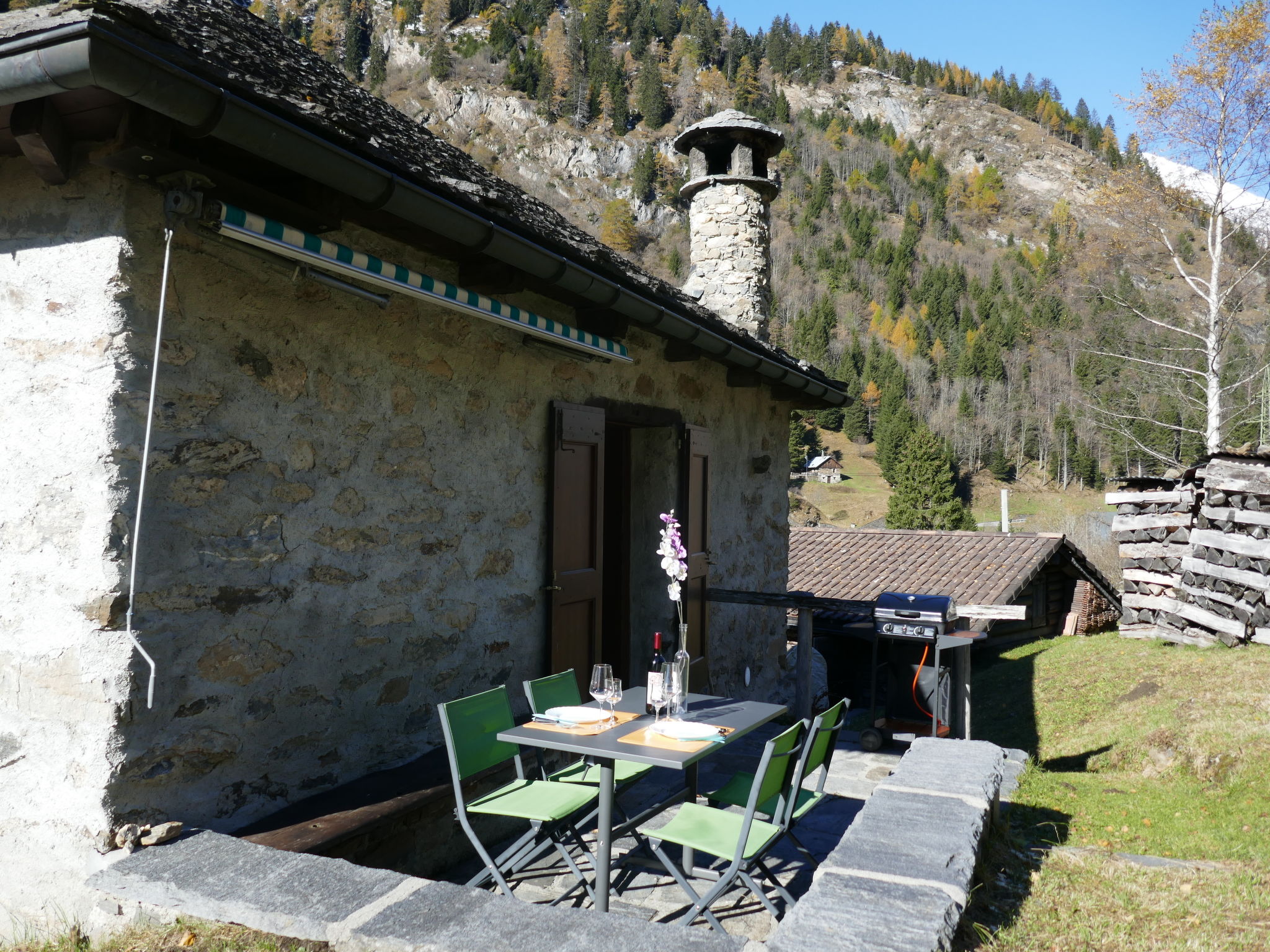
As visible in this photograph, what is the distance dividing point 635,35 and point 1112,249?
86842 millimetres

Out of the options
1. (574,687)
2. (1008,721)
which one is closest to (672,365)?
(574,687)

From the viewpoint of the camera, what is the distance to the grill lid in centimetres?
620

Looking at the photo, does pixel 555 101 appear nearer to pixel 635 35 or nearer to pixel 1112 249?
pixel 635 35

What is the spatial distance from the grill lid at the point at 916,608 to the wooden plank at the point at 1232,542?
445 cm

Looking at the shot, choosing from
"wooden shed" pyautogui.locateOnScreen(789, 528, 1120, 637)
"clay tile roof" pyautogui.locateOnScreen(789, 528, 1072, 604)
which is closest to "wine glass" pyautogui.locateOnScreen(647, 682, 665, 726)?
Answer: "wooden shed" pyautogui.locateOnScreen(789, 528, 1120, 637)

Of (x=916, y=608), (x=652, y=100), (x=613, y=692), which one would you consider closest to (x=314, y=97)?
(x=613, y=692)

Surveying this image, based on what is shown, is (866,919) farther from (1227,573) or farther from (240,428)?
(1227,573)

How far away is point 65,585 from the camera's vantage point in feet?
9.28

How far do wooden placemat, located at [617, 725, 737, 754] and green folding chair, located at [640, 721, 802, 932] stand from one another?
0.78ft

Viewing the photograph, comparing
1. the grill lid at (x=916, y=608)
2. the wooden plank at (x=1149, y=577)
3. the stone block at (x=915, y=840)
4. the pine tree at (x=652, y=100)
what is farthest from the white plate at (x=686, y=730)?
the pine tree at (x=652, y=100)

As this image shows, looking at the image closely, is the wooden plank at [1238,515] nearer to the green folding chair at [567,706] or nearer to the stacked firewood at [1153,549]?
the stacked firewood at [1153,549]

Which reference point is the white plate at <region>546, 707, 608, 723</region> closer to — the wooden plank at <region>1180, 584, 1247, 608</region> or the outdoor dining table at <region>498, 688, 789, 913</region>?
the outdoor dining table at <region>498, 688, 789, 913</region>

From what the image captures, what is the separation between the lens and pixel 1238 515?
9.08 m

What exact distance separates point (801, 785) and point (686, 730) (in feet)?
2.10
